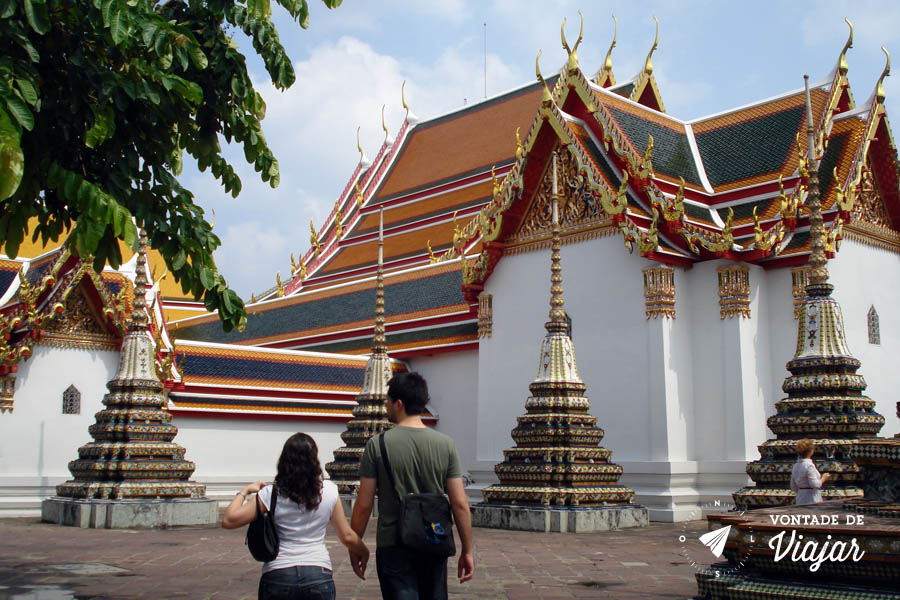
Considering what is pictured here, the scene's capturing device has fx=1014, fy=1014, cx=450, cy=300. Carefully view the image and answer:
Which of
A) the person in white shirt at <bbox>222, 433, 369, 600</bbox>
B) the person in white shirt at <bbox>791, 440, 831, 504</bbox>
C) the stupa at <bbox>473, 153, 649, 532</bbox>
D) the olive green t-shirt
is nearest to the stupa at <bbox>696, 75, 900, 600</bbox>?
the olive green t-shirt

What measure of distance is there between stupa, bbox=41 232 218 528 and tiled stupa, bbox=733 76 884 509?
5.76m

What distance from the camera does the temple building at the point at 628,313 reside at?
456 inches

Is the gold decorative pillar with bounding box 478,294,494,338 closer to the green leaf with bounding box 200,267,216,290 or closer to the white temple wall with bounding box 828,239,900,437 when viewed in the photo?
the white temple wall with bounding box 828,239,900,437

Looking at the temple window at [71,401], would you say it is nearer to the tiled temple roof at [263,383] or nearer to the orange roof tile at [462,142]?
the tiled temple roof at [263,383]

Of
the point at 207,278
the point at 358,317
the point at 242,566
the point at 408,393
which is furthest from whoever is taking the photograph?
the point at 358,317

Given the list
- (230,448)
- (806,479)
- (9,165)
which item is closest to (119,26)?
(9,165)

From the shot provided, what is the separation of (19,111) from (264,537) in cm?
162

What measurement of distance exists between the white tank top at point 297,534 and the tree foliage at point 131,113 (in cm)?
110

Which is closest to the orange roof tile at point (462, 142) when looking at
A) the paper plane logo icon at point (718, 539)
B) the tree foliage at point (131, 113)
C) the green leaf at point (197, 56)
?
the tree foliage at point (131, 113)

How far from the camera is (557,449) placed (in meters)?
10.0

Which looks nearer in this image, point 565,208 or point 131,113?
point 131,113

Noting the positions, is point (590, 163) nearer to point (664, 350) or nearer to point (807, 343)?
point (664, 350)

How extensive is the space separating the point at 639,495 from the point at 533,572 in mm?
5001

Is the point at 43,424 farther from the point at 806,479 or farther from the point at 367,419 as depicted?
the point at 806,479
